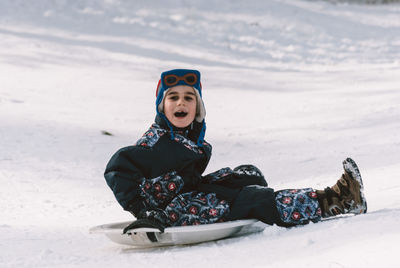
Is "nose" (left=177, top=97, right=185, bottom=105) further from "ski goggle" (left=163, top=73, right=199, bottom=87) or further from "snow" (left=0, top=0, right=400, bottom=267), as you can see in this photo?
"snow" (left=0, top=0, right=400, bottom=267)

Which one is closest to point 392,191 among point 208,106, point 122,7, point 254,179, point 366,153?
point 254,179

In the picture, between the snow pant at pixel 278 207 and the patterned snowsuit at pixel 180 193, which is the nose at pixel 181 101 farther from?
the snow pant at pixel 278 207

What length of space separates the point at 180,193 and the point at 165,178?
4.7 inches

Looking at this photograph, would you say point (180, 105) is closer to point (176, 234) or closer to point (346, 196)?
point (176, 234)

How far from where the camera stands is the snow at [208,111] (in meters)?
2.86

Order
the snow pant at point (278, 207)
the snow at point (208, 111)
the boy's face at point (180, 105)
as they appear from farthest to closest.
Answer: the boy's face at point (180, 105) → the snow pant at point (278, 207) → the snow at point (208, 111)

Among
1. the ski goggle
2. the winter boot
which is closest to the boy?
the winter boot

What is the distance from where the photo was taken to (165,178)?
309 centimetres

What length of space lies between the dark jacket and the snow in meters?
0.19

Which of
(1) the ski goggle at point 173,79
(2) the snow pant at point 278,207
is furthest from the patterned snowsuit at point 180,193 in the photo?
(1) the ski goggle at point 173,79

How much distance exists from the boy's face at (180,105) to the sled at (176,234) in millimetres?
613

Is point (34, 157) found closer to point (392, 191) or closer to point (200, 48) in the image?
point (392, 191)

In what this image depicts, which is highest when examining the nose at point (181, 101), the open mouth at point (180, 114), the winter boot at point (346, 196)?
the nose at point (181, 101)

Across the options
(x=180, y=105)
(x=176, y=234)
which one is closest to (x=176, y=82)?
(x=180, y=105)
